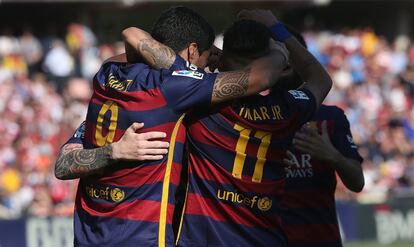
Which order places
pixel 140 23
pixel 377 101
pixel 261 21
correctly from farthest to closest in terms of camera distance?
pixel 140 23
pixel 377 101
pixel 261 21

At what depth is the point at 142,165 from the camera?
4910 millimetres

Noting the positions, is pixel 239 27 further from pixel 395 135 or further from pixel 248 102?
pixel 395 135

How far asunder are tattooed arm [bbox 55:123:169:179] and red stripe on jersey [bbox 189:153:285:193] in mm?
251

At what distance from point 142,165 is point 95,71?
1539cm

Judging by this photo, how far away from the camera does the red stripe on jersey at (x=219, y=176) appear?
5.06 meters

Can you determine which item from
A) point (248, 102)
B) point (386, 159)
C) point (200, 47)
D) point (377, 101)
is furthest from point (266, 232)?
point (377, 101)

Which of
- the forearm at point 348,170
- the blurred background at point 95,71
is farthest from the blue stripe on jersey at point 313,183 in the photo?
the blurred background at point 95,71

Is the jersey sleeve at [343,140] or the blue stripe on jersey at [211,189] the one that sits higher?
the jersey sleeve at [343,140]

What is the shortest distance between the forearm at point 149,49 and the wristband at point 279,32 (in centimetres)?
77

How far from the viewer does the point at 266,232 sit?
5.12 metres

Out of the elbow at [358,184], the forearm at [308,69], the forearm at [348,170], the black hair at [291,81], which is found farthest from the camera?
the elbow at [358,184]

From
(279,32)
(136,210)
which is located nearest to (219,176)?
(136,210)

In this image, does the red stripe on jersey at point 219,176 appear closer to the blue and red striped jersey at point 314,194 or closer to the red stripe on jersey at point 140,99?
the red stripe on jersey at point 140,99

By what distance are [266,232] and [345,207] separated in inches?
455
